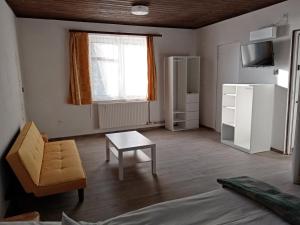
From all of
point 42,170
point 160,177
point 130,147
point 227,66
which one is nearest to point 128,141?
point 130,147

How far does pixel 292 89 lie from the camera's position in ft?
12.1

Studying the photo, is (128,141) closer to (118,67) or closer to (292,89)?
(118,67)

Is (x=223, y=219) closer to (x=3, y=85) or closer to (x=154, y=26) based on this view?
(x=3, y=85)

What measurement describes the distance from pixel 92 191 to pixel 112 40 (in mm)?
3435

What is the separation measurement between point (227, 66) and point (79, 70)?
317 cm

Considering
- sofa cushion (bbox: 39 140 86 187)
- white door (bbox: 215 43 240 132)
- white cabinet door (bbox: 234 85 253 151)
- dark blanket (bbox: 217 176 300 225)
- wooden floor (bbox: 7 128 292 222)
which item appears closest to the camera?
dark blanket (bbox: 217 176 300 225)

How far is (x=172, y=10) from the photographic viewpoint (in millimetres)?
4059

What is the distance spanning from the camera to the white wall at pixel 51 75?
457 cm

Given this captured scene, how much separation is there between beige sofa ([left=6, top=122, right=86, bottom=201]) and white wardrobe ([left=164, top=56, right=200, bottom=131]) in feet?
10.4

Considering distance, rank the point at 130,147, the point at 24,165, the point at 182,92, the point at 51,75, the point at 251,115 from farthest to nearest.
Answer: the point at 182,92 < the point at 51,75 < the point at 251,115 < the point at 130,147 < the point at 24,165

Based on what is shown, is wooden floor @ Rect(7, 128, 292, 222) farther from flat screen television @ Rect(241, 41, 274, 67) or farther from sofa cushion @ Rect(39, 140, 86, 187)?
flat screen television @ Rect(241, 41, 274, 67)

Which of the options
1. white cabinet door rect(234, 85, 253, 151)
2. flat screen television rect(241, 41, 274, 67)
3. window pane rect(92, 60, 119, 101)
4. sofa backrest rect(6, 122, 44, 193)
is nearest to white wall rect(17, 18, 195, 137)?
window pane rect(92, 60, 119, 101)

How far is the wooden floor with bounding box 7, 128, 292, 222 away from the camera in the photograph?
2.44m

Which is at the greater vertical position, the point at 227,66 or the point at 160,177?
the point at 227,66
